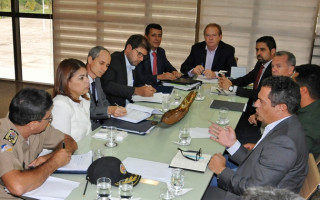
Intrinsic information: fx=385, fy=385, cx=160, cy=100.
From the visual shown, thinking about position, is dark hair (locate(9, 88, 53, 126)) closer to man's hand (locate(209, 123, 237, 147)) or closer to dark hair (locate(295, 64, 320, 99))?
man's hand (locate(209, 123, 237, 147))

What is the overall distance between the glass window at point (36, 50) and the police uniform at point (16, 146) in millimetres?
5609

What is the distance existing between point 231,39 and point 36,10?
3891mm

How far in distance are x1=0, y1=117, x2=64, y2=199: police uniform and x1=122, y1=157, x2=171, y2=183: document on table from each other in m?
0.60

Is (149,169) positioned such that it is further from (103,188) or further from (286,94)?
(286,94)

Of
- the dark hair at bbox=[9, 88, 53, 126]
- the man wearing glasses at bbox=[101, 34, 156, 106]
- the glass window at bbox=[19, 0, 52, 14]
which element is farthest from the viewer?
the glass window at bbox=[19, 0, 52, 14]

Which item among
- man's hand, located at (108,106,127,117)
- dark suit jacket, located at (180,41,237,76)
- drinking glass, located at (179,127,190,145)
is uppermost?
dark suit jacket, located at (180,41,237,76)

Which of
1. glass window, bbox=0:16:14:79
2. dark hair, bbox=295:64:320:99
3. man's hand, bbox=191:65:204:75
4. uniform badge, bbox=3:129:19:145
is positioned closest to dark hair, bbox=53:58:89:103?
uniform badge, bbox=3:129:19:145

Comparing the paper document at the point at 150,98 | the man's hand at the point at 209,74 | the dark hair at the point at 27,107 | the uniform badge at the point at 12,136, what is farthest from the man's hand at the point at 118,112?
the man's hand at the point at 209,74

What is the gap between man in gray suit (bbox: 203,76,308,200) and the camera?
2.27 meters

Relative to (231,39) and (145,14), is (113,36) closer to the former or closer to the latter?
(145,14)

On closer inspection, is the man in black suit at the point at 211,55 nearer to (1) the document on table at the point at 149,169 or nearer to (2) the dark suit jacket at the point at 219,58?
(2) the dark suit jacket at the point at 219,58

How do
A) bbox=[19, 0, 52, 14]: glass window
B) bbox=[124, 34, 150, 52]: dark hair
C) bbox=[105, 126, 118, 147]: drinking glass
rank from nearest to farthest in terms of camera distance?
bbox=[105, 126, 118, 147]: drinking glass
bbox=[124, 34, 150, 52]: dark hair
bbox=[19, 0, 52, 14]: glass window

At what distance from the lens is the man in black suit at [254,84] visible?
15.1ft

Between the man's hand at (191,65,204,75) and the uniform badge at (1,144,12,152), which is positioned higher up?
the man's hand at (191,65,204,75)
